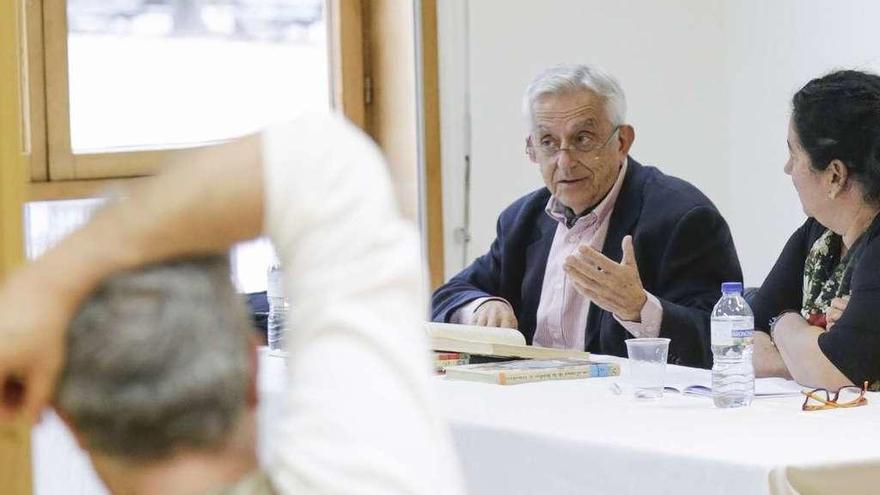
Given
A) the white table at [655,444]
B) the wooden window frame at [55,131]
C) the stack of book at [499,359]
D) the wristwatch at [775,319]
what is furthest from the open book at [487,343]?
the wooden window frame at [55,131]

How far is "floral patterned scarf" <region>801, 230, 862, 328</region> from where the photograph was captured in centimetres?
280

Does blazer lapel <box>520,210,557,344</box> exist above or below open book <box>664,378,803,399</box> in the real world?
above

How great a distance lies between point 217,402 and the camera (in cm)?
65

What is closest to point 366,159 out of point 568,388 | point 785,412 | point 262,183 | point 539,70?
point 262,183

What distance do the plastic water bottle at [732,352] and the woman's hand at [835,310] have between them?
0.91 ft

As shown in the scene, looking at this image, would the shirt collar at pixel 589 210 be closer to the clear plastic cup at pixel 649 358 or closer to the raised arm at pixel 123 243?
the clear plastic cup at pixel 649 358

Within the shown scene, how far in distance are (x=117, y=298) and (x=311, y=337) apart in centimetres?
9

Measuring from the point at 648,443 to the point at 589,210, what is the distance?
150 centimetres

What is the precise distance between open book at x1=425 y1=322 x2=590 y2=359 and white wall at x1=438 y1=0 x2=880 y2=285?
1.90 metres

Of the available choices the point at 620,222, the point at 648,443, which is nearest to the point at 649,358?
the point at 648,443

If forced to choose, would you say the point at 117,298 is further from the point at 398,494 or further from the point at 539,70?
the point at 539,70

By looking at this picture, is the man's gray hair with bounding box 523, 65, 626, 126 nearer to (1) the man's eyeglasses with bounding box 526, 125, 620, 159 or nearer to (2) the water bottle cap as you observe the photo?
(1) the man's eyeglasses with bounding box 526, 125, 620, 159

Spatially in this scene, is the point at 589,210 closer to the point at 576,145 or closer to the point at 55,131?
the point at 576,145

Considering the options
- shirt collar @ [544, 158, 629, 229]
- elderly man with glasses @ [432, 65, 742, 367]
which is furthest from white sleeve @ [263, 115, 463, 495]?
shirt collar @ [544, 158, 629, 229]
